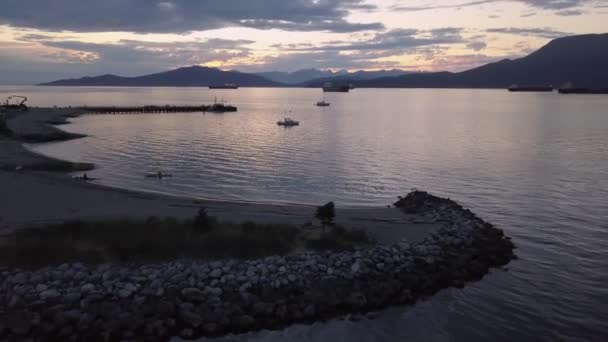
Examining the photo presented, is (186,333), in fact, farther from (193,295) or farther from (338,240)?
(338,240)

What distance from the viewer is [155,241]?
16844 millimetres

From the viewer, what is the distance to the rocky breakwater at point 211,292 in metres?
12.5

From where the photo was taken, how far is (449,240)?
1862cm

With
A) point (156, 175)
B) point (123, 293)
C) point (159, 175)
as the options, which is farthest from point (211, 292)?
point (156, 175)

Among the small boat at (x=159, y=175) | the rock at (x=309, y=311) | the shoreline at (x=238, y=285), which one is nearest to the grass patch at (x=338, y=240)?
the shoreline at (x=238, y=285)

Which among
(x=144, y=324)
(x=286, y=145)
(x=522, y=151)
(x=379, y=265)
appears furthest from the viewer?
(x=286, y=145)

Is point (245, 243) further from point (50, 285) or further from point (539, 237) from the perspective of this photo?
point (539, 237)

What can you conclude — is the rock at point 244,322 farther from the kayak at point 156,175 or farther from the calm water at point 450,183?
the kayak at point 156,175

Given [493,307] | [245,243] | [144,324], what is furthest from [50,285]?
[493,307]

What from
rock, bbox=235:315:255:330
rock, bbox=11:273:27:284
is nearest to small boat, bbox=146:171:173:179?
rock, bbox=11:273:27:284

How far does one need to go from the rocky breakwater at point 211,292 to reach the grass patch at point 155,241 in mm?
853

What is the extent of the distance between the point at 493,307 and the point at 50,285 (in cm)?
1219

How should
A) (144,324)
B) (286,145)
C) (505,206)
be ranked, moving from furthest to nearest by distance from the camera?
(286,145) < (505,206) < (144,324)

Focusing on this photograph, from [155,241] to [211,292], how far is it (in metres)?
4.08
